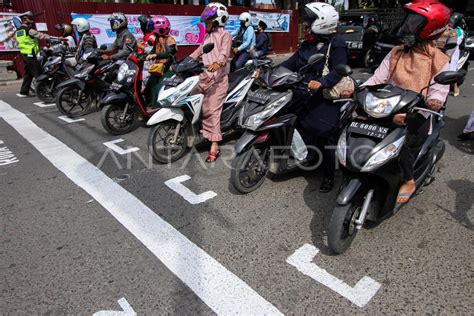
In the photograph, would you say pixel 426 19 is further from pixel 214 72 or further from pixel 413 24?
pixel 214 72

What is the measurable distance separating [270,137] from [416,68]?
58.3 inches

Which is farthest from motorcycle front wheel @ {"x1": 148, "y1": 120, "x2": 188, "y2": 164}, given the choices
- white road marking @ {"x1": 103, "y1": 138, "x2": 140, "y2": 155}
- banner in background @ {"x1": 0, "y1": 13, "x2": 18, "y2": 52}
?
banner in background @ {"x1": 0, "y1": 13, "x2": 18, "y2": 52}

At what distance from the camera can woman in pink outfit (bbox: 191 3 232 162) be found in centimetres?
402

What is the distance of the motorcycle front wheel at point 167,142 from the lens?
4.31 m

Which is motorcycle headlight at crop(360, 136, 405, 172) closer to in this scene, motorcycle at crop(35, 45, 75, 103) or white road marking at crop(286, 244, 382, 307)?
white road marking at crop(286, 244, 382, 307)

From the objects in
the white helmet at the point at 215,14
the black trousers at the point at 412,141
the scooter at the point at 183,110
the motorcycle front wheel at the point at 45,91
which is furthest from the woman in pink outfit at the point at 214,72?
the motorcycle front wheel at the point at 45,91

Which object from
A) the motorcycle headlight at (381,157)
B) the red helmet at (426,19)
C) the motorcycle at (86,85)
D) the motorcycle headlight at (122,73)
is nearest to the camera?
the motorcycle headlight at (381,157)

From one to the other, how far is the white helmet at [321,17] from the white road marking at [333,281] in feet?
6.67

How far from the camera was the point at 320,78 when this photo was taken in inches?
123

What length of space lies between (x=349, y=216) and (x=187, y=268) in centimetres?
130

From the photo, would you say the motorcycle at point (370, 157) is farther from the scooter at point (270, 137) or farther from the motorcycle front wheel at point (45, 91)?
the motorcycle front wheel at point (45, 91)

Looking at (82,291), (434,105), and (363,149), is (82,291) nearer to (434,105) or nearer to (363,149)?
(363,149)

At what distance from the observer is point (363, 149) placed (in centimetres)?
250

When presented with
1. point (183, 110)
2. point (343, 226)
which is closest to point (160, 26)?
point (183, 110)
